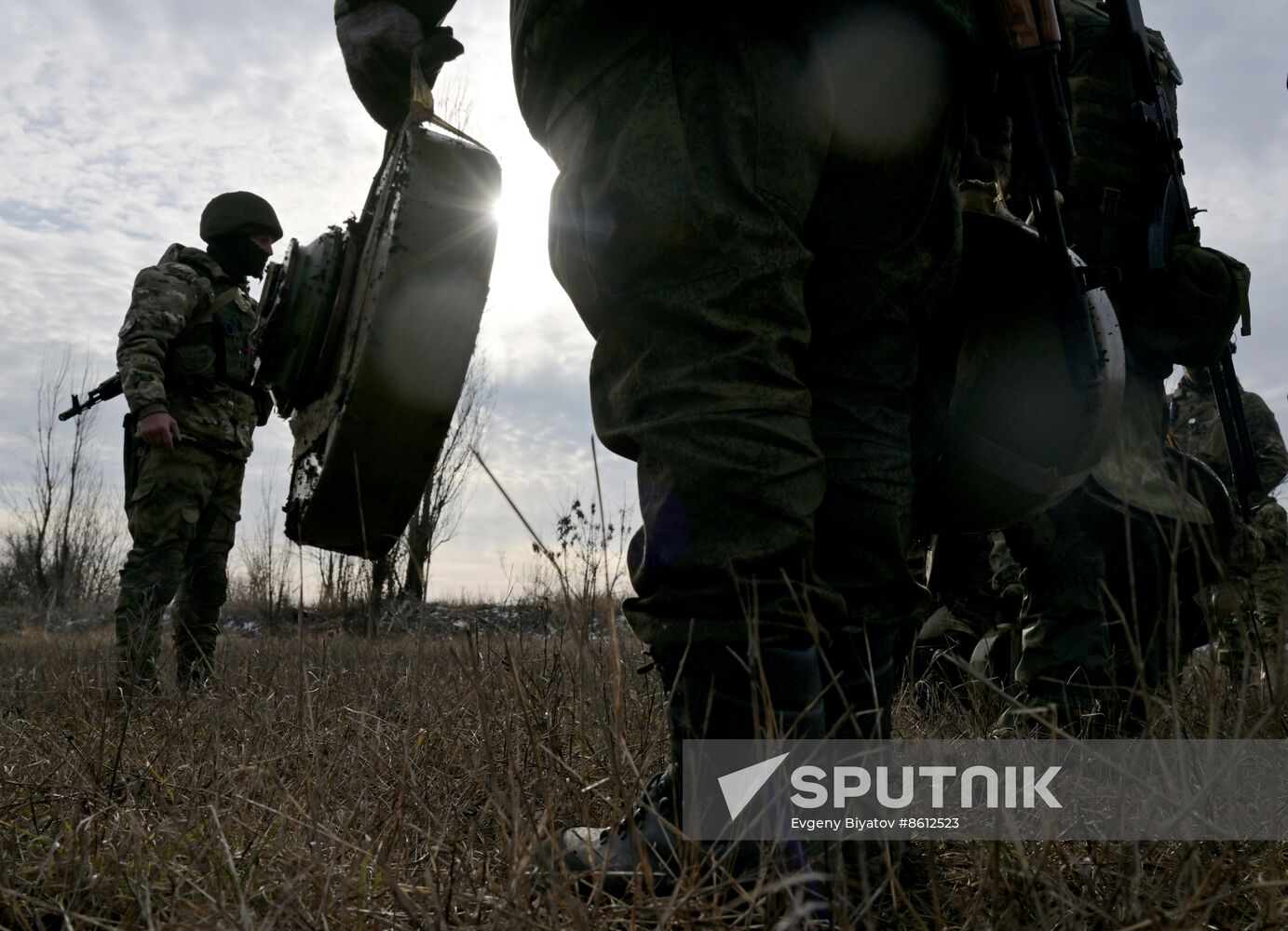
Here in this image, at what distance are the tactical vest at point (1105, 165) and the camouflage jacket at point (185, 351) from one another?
3136 mm

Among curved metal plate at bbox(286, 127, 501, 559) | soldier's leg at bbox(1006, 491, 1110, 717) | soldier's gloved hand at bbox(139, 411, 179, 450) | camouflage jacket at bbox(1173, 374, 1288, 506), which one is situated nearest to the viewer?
curved metal plate at bbox(286, 127, 501, 559)

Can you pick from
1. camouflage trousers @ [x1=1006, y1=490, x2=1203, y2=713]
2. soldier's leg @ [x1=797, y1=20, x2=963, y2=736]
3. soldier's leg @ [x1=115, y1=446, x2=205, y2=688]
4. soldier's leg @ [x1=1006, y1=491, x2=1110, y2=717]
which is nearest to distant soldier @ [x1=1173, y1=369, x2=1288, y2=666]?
camouflage trousers @ [x1=1006, y1=490, x2=1203, y2=713]

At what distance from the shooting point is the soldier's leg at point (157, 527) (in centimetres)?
370

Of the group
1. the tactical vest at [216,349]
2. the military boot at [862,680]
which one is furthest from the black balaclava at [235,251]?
the military boot at [862,680]

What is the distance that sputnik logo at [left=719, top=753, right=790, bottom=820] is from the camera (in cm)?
79

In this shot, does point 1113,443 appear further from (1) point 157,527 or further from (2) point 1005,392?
(1) point 157,527

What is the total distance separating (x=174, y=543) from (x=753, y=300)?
3604mm

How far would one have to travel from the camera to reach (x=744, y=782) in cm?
82

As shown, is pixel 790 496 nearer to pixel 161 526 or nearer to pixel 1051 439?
pixel 1051 439

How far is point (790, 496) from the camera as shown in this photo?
884 millimetres

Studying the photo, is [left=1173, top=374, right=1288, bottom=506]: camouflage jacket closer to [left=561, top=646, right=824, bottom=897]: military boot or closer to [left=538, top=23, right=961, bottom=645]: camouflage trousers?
[left=538, top=23, right=961, bottom=645]: camouflage trousers

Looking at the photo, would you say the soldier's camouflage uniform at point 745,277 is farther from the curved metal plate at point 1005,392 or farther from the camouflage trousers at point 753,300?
the curved metal plate at point 1005,392

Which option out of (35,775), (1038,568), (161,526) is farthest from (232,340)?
(1038,568)

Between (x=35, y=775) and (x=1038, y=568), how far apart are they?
7.04 feet
